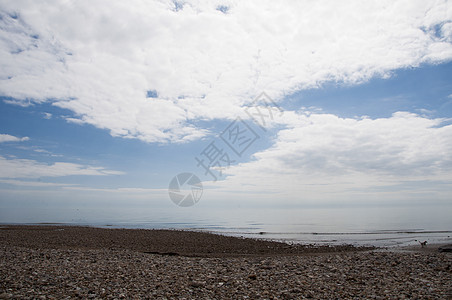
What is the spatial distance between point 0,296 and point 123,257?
23.2ft

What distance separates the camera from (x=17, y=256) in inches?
582

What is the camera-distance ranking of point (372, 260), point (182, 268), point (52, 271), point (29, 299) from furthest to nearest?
1. point (372, 260)
2. point (182, 268)
3. point (52, 271)
4. point (29, 299)

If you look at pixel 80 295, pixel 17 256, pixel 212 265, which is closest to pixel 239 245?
pixel 212 265

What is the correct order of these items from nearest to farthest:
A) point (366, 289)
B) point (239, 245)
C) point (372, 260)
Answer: point (366, 289) → point (372, 260) → point (239, 245)

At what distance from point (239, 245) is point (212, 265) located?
487 inches

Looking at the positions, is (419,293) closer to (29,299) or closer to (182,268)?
(182,268)

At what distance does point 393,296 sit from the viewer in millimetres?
9219

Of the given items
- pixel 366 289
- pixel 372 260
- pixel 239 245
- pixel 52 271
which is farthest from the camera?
pixel 239 245

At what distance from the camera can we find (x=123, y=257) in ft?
51.2

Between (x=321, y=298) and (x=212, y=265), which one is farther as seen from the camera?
(x=212, y=265)

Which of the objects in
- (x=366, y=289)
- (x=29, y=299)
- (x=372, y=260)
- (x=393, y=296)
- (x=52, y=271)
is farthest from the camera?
(x=372, y=260)

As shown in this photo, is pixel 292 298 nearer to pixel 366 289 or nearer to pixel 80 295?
pixel 366 289

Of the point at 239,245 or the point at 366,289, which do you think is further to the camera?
the point at 239,245

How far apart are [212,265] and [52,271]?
6689 mm
